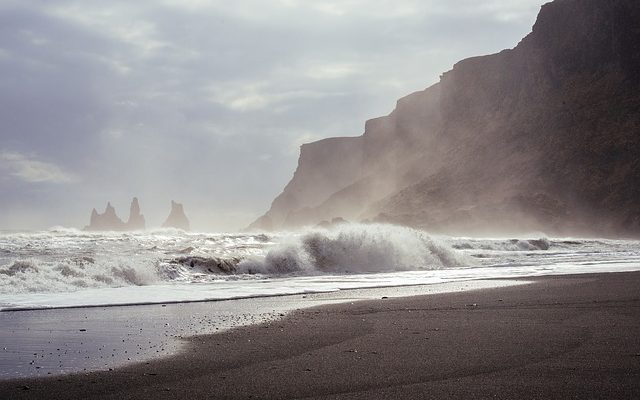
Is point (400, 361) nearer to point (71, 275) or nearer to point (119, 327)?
point (119, 327)

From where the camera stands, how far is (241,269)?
21.0m

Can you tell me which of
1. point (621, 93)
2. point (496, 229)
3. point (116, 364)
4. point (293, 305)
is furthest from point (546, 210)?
point (116, 364)

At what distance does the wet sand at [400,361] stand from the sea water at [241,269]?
5.68 meters

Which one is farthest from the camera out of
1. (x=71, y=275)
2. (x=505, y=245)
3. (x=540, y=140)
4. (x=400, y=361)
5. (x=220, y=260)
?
(x=540, y=140)

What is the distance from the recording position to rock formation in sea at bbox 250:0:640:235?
79625 millimetres

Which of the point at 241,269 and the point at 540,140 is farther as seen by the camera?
the point at 540,140

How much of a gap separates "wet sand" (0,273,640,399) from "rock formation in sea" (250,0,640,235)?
238ft

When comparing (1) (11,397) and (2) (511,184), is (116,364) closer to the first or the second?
(1) (11,397)

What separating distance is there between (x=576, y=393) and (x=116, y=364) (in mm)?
3956

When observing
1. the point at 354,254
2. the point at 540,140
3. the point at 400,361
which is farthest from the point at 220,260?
the point at 540,140

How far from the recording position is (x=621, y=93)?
81.8 metres

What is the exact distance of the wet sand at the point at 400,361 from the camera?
187 inches

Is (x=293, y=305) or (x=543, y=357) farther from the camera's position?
(x=293, y=305)

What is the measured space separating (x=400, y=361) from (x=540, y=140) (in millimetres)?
86054
